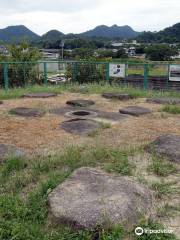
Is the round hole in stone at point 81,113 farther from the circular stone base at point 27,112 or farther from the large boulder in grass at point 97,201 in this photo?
the large boulder in grass at point 97,201

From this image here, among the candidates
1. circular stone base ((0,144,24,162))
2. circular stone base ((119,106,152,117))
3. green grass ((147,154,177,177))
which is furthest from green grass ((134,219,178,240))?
circular stone base ((119,106,152,117))

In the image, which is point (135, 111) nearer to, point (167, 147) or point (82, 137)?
point (82, 137)

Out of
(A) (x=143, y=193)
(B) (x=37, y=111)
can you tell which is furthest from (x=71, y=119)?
(A) (x=143, y=193)

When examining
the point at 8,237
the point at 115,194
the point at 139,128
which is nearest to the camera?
the point at 8,237

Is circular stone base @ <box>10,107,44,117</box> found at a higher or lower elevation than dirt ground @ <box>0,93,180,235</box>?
higher

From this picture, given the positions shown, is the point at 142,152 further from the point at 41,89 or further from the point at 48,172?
the point at 41,89

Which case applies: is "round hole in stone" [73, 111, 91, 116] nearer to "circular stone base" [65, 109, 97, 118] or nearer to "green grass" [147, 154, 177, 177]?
"circular stone base" [65, 109, 97, 118]

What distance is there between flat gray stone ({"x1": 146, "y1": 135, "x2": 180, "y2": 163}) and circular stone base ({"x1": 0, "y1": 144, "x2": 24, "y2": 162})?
1669mm

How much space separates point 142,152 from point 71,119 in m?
2.22

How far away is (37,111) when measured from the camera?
280 inches

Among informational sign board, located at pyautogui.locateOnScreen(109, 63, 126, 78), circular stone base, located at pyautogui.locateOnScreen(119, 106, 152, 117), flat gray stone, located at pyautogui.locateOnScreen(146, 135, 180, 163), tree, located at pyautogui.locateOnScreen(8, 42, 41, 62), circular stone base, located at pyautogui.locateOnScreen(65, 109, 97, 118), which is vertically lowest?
circular stone base, located at pyautogui.locateOnScreen(65, 109, 97, 118)

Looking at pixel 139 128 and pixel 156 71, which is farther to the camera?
pixel 156 71

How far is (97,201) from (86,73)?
11.7 m

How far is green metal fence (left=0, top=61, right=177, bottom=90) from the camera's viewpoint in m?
12.7
